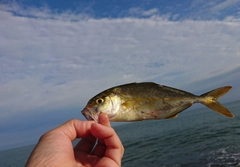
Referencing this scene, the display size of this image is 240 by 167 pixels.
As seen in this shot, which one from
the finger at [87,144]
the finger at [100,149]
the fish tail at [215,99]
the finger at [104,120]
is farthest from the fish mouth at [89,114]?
the fish tail at [215,99]

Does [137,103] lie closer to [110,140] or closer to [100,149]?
[110,140]

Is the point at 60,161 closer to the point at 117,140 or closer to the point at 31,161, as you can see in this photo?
the point at 31,161

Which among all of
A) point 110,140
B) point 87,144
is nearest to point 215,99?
point 110,140

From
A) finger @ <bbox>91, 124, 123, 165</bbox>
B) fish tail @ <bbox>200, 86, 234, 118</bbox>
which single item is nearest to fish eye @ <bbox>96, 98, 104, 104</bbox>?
finger @ <bbox>91, 124, 123, 165</bbox>

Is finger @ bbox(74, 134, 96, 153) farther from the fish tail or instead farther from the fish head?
the fish tail

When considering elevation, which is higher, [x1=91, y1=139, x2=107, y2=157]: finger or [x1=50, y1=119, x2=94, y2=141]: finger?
[x1=50, y1=119, x2=94, y2=141]: finger

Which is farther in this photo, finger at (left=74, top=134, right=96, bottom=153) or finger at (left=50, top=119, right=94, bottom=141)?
finger at (left=74, top=134, right=96, bottom=153)

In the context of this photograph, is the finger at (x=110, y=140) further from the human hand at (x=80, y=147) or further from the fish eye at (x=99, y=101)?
the fish eye at (x=99, y=101)
